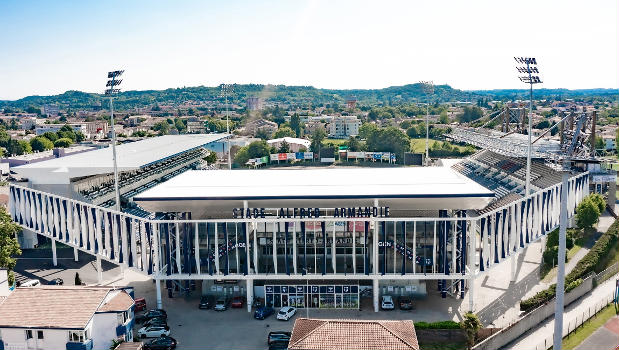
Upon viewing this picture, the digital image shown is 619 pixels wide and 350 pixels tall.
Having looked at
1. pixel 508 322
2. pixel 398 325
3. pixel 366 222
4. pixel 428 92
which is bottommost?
pixel 508 322

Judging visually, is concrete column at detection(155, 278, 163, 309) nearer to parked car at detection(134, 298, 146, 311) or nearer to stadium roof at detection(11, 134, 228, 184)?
parked car at detection(134, 298, 146, 311)

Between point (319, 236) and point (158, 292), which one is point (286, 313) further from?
point (158, 292)

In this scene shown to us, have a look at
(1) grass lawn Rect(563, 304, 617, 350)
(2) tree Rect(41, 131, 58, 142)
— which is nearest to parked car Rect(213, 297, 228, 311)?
(1) grass lawn Rect(563, 304, 617, 350)

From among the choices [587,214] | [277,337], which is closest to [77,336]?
[277,337]

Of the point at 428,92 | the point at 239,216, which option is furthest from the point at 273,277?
the point at 428,92

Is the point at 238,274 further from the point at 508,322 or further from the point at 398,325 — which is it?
the point at 508,322
